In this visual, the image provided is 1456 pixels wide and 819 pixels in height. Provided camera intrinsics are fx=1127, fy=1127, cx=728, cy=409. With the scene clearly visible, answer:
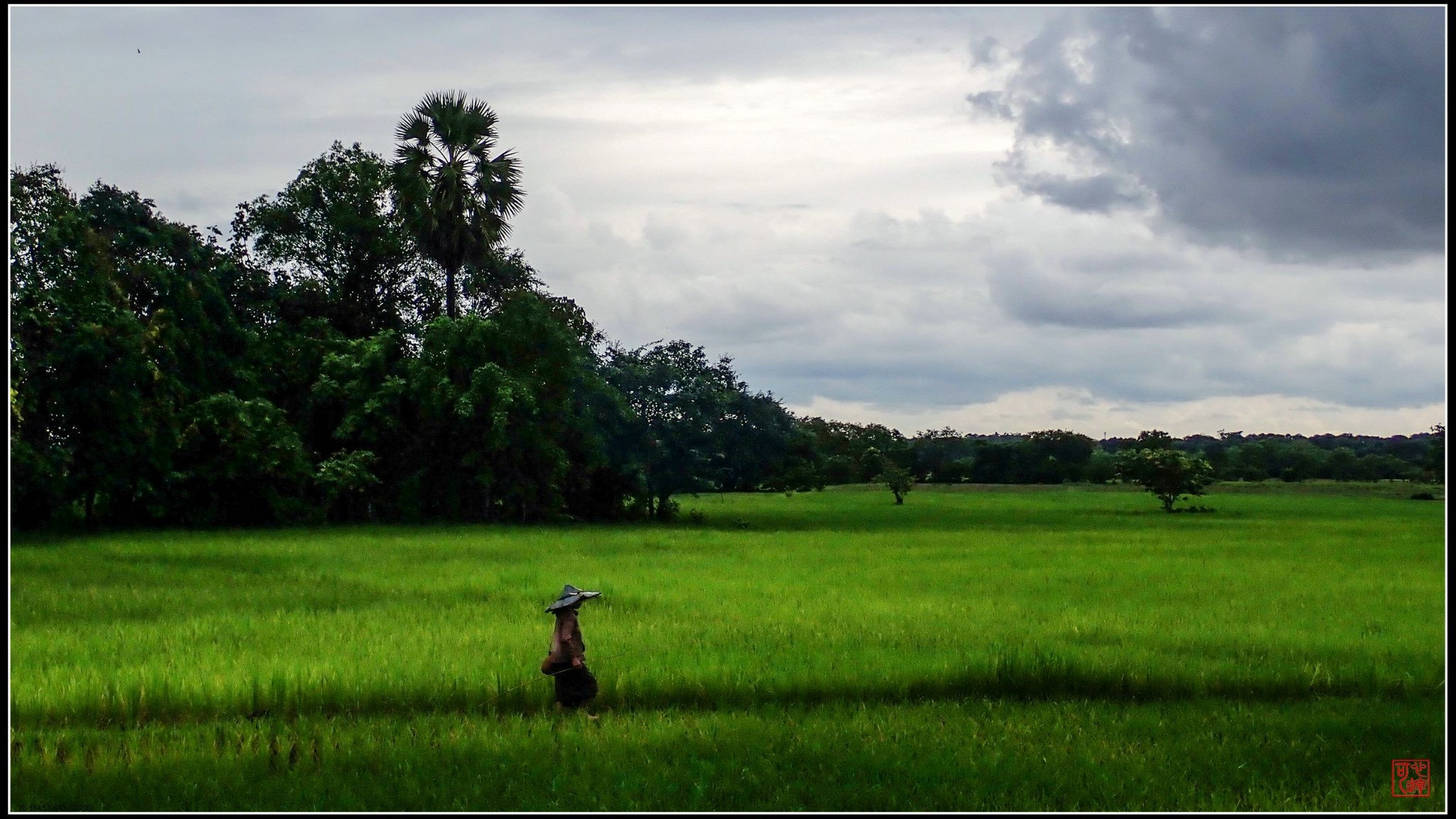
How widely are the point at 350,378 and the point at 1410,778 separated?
33619 mm

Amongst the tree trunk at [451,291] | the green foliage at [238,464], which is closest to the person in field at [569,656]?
the green foliage at [238,464]

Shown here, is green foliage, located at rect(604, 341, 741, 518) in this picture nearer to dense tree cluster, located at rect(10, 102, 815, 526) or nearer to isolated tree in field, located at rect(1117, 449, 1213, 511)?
dense tree cluster, located at rect(10, 102, 815, 526)

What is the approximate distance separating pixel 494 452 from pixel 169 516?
9.62 m

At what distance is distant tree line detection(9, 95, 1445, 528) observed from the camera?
28891 mm

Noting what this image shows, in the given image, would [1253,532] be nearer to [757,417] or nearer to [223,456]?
[757,417]

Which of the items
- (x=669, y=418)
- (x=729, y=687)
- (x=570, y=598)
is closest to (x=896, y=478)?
(x=669, y=418)

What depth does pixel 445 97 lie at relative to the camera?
1464 inches

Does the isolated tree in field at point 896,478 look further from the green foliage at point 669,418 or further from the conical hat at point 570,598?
the conical hat at point 570,598

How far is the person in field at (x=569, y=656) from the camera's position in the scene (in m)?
8.23

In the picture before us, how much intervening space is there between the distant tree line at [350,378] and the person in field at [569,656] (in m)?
22.0

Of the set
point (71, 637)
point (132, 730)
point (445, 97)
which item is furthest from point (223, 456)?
point (132, 730)

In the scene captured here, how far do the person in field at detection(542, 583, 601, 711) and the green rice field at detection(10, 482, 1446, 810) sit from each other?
0.24m

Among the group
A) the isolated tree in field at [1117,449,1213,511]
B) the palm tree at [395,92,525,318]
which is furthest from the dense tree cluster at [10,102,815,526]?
the isolated tree in field at [1117,449,1213,511]

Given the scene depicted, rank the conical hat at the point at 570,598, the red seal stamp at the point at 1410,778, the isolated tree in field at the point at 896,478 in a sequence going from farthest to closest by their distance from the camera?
1. the isolated tree in field at the point at 896,478
2. the conical hat at the point at 570,598
3. the red seal stamp at the point at 1410,778
